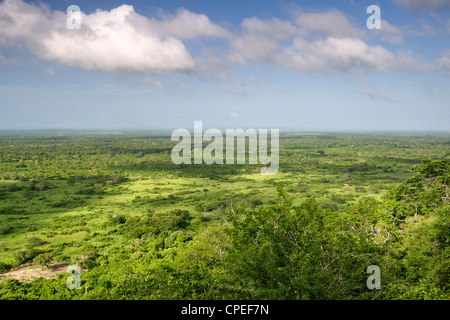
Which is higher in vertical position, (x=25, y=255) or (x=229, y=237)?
(x=229, y=237)

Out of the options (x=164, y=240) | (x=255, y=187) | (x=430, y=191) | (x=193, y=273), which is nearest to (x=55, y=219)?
(x=164, y=240)

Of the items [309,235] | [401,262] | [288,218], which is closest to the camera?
[309,235]

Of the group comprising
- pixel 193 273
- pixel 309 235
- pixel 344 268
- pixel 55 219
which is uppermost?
pixel 309 235

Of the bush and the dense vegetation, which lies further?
the bush

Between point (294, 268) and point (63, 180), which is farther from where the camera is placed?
point (63, 180)

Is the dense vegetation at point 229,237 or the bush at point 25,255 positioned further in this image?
the bush at point 25,255

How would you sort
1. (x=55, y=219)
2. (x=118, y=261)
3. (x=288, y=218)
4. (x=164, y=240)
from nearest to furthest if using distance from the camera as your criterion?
1. (x=288, y=218)
2. (x=118, y=261)
3. (x=164, y=240)
4. (x=55, y=219)

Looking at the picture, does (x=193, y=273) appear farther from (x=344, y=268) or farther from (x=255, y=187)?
(x=255, y=187)

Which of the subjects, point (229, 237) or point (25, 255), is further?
point (25, 255)
